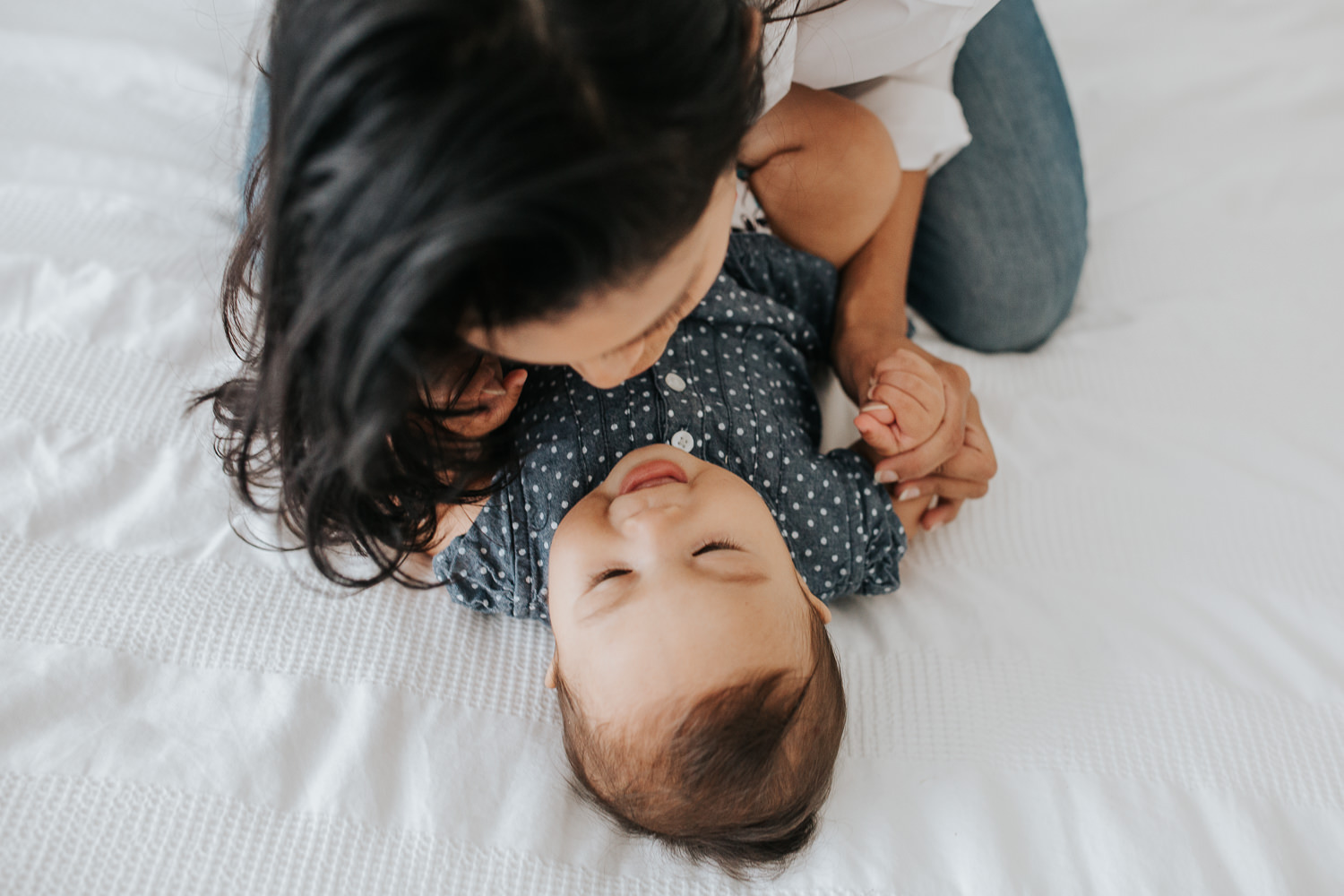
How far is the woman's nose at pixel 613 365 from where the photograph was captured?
0.56m

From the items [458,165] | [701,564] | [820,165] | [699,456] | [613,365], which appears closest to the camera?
[458,165]

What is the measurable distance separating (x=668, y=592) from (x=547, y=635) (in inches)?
7.1

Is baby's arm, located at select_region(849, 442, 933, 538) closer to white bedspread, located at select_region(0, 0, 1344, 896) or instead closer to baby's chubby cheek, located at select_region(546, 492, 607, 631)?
white bedspread, located at select_region(0, 0, 1344, 896)

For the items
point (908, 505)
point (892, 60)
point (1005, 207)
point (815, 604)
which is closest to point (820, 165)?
point (892, 60)

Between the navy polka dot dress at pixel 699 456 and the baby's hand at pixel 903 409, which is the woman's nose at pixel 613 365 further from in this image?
the baby's hand at pixel 903 409

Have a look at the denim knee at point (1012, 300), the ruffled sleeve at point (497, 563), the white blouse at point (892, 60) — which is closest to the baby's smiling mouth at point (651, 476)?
the ruffled sleeve at point (497, 563)

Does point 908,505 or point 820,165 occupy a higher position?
point 820,165

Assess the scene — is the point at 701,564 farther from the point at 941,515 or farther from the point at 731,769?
the point at 941,515

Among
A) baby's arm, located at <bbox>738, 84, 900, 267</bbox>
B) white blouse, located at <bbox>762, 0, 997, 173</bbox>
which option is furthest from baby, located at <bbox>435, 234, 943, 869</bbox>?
white blouse, located at <bbox>762, 0, 997, 173</bbox>

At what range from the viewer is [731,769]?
633 millimetres

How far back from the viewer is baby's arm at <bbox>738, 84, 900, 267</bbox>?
919 mm

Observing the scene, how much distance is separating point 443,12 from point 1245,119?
3.94 feet

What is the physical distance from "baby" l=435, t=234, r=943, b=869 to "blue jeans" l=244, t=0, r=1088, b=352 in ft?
0.88

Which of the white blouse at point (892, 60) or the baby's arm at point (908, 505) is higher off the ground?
the white blouse at point (892, 60)
